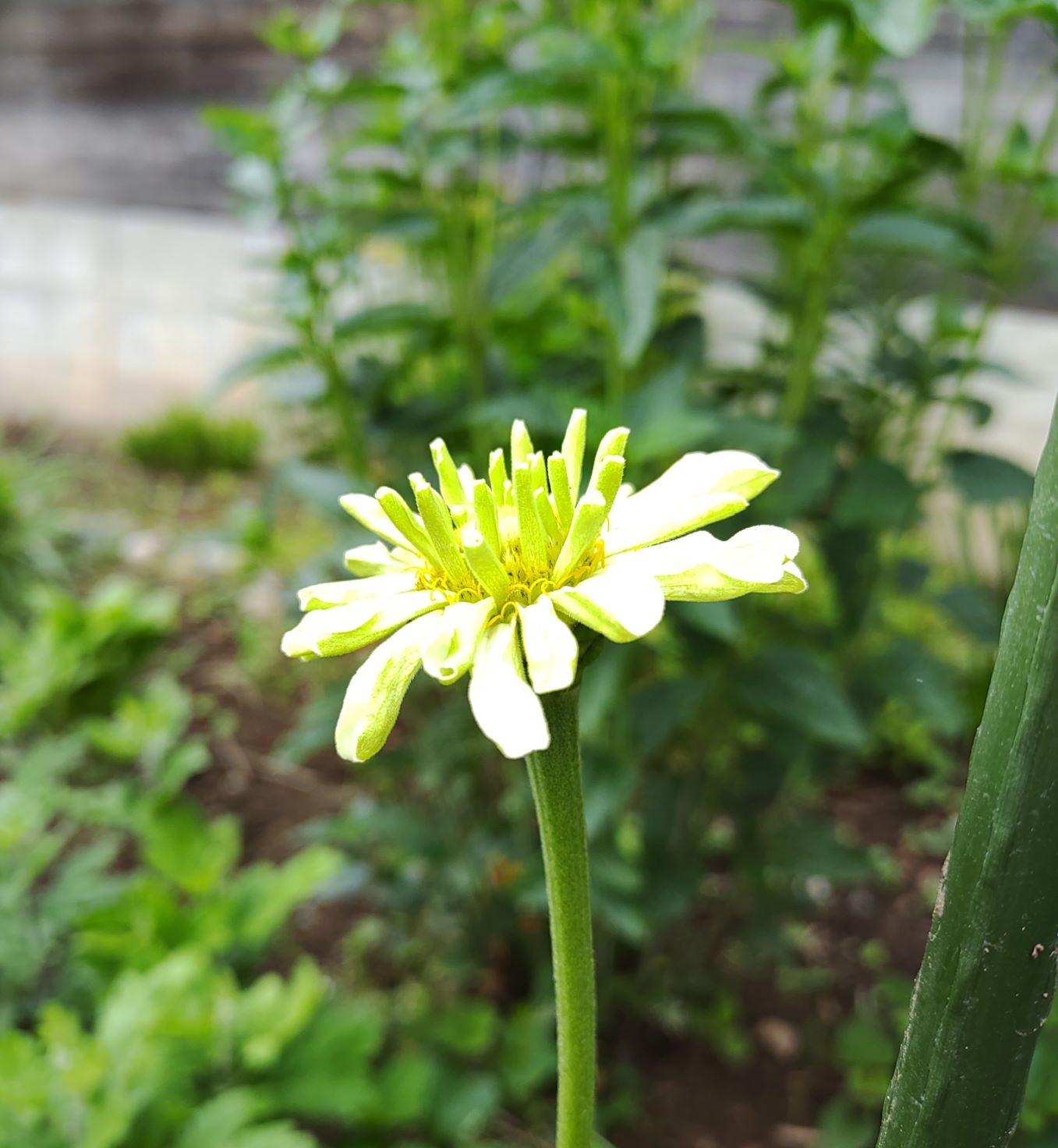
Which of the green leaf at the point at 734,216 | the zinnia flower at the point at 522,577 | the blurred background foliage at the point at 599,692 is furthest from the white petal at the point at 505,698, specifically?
the green leaf at the point at 734,216

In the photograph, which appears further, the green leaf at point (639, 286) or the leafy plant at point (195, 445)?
the leafy plant at point (195, 445)

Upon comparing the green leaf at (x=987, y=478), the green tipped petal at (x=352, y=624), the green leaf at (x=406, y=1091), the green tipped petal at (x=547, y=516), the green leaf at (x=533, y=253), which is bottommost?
the green leaf at (x=406, y=1091)

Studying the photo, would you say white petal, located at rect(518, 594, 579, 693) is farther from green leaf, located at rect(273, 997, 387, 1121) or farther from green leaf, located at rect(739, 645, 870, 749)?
green leaf, located at rect(273, 997, 387, 1121)

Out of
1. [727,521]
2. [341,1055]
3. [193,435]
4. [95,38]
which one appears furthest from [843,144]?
[95,38]

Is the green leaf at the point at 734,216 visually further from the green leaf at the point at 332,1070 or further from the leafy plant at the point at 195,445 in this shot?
the leafy plant at the point at 195,445

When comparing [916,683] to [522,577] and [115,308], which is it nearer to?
[522,577]

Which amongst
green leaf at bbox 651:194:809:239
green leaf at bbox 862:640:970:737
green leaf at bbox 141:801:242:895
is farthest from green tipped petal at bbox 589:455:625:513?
green leaf at bbox 141:801:242:895

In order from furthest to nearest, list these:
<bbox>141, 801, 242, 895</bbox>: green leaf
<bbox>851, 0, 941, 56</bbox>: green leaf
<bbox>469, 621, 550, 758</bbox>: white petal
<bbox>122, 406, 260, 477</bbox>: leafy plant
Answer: <bbox>122, 406, 260, 477</bbox>: leafy plant, <bbox>141, 801, 242, 895</bbox>: green leaf, <bbox>851, 0, 941, 56</bbox>: green leaf, <bbox>469, 621, 550, 758</bbox>: white petal
